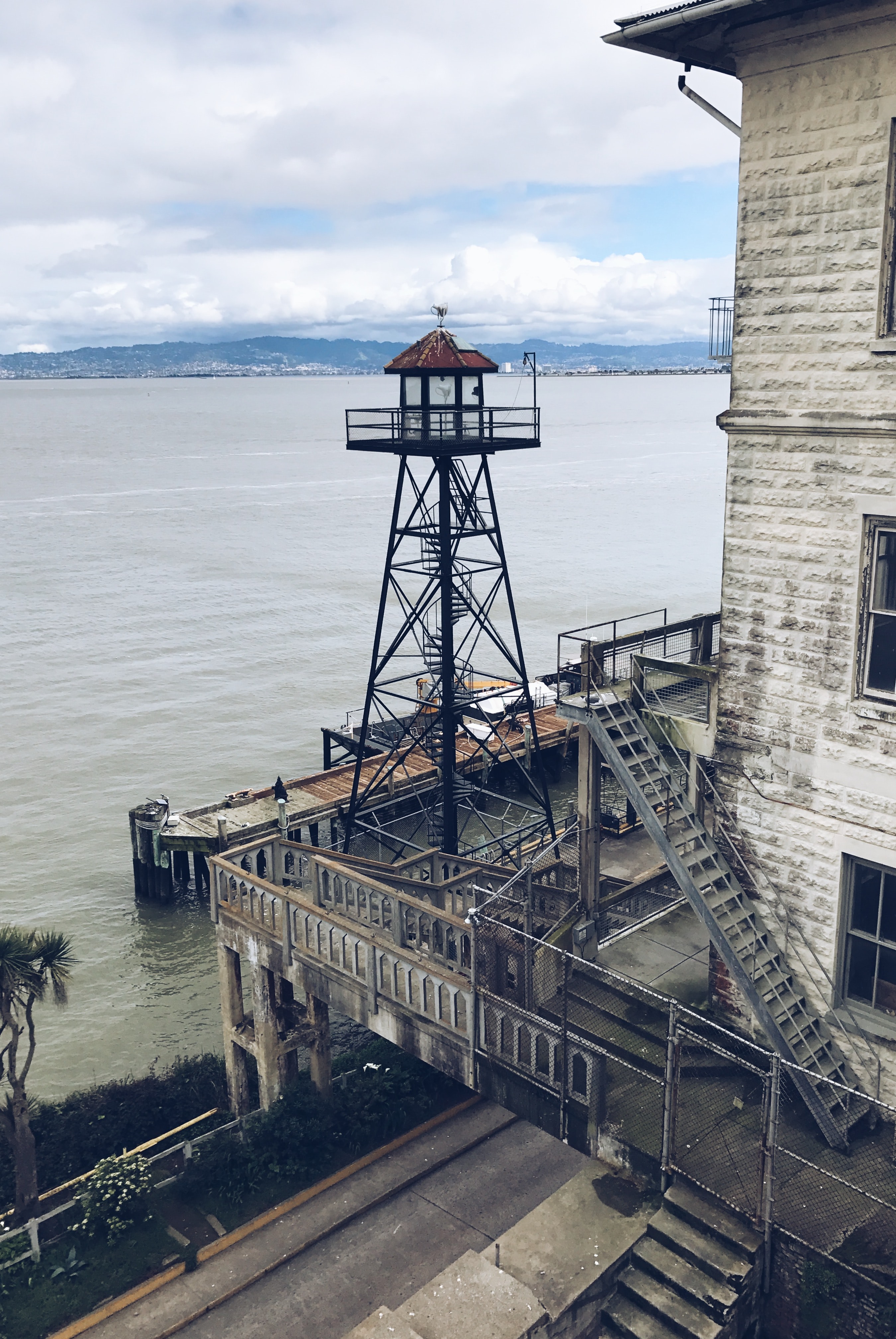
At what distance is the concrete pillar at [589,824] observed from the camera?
1566 centimetres

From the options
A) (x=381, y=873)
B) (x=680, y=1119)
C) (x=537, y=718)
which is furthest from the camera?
(x=537, y=718)

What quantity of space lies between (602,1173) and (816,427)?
8.70 m

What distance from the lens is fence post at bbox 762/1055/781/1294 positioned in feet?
33.5

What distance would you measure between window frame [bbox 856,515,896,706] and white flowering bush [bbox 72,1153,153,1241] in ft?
41.6

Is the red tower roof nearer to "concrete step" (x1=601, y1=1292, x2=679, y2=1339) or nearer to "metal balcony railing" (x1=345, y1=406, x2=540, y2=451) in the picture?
"metal balcony railing" (x1=345, y1=406, x2=540, y2=451)

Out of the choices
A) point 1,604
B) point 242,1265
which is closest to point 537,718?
point 242,1265

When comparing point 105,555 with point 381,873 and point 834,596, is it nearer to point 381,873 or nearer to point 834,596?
point 381,873

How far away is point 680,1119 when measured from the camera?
39.8 feet

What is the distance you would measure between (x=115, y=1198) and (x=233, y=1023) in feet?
12.3

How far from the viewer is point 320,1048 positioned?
1869 centimetres

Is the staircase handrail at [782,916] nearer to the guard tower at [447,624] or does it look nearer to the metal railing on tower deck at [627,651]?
the metal railing on tower deck at [627,651]

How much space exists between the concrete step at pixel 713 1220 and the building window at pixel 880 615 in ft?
18.2

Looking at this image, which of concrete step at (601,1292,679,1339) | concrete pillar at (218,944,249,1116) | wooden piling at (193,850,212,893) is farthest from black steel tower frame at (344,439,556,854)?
concrete step at (601,1292,679,1339)

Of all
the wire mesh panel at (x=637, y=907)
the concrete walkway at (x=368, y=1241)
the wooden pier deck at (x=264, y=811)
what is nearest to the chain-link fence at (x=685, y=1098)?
the wire mesh panel at (x=637, y=907)
